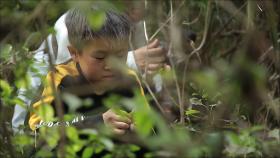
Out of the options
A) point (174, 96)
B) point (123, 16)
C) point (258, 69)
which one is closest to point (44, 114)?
point (258, 69)

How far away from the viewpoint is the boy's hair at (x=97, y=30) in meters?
2.67

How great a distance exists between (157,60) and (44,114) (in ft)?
5.00

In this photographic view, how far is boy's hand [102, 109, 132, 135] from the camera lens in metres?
2.18

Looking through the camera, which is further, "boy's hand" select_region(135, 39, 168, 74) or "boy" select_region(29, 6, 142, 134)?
"boy's hand" select_region(135, 39, 168, 74)

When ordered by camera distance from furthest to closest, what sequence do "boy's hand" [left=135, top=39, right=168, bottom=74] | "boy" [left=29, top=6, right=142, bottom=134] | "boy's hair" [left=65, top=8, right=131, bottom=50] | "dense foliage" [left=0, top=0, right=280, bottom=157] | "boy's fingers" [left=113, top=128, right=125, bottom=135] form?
"boy's hand" [left=135, top=39, right=168, bottom=74] → "boy's hair" [left=65, top=8, right=131, bottom=50] → "boy" [left=29, top=6, right=142, bottom=134] → "boy's fingers" [left=113, top=128, right=125, bottom=135] → "dense foliage" [left=0, top=0, right=280, bottom=157]

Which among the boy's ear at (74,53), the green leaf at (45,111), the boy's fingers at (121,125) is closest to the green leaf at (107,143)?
the green leaf at (45,111)

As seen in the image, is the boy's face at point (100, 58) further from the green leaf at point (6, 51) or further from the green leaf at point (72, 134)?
the green leaf at point (72, 134)

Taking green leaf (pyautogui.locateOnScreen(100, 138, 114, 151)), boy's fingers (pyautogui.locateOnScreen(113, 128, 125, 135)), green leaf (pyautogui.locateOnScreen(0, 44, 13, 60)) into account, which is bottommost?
boy's fingers (pyautogui.locateOnScreen(113, 128, 125, 135))

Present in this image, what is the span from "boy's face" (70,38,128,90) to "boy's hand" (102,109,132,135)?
189mm

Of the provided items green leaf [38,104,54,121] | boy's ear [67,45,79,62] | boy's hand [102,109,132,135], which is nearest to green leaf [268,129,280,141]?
boy's hand [102,109,132,135]

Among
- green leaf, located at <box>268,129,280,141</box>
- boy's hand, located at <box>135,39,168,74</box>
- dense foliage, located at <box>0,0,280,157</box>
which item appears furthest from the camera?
boy's hand, located at <box>135,39,168,74</box>

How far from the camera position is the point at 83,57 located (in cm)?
266

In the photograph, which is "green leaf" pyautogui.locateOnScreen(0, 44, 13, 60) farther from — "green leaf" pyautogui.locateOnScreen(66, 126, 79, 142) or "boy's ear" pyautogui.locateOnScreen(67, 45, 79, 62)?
"boy's ear" pyautogui.locateOnScreen(67, 45, 79, 62)

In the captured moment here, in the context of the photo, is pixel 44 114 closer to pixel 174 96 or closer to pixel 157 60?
pixel 174 96
